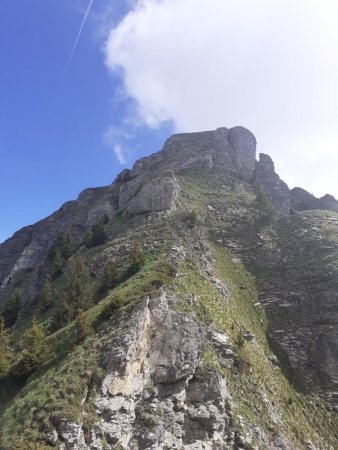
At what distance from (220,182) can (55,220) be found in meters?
56.1

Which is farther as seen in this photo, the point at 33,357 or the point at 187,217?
the point at 187,217

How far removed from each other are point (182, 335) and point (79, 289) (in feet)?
54.2

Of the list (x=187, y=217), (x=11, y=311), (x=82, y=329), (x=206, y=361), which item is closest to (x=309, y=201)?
(x=187, y=217)

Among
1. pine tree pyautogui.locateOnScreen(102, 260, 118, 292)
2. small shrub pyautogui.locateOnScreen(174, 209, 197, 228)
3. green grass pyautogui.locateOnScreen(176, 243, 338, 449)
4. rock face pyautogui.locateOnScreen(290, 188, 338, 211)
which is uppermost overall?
rock face pyautogui.locateOnScreen(290, 188, 338, 211)

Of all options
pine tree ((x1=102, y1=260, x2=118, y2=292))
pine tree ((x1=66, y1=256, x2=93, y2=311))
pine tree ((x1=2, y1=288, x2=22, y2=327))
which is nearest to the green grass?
pine tree ((x1=102, y1=260, x2=118, y2=292))

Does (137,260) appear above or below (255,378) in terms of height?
above

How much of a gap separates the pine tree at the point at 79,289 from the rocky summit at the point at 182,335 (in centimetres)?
20

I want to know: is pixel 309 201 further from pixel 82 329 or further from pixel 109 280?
pixel 82 329

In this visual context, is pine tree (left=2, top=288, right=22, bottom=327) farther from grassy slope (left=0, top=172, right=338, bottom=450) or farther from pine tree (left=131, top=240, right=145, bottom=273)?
pine tree (left=131, top=240, right=145, bottom=273)

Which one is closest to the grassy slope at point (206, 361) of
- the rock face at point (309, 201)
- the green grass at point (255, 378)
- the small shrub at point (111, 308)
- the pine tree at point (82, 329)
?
the green grass at point (255, 378)

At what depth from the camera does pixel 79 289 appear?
41500 mm

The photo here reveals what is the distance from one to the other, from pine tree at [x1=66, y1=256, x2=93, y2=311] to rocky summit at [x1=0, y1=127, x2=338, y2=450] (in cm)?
20

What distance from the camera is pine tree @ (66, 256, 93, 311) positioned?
3847 cm

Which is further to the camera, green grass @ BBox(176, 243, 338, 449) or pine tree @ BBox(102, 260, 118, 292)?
pine tree @ BBox(102, 260, 118, 292)
